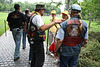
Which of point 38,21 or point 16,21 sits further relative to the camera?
point 16,21

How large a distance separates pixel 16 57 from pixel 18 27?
1298mm

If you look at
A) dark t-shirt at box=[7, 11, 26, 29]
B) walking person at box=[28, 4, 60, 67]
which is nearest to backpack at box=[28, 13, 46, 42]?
walking person at box=[28, 4, 60, 67]

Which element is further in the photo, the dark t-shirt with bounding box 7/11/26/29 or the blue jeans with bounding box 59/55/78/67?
the dark t-shirt with bounding box 7/11/26/29

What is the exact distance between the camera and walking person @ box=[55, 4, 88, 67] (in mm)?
2541

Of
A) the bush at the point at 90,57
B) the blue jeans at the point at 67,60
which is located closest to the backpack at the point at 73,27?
the blue jeans at the point at 67,60

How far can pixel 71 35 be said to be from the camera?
2590 millimetres

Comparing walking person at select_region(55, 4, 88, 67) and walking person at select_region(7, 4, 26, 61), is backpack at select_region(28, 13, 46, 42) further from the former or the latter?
walking person at select_region(7, 4, 26, 61)

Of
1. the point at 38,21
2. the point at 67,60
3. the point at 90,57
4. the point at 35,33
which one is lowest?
the point at 90,57

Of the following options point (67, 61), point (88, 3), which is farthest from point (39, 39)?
point (88, 3)

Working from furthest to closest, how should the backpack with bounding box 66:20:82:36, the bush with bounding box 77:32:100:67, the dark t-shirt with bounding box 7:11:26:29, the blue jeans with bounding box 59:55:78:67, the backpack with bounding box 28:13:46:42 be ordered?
the dark t-shirt with bounding box 7:11:26:29
the bush with bounding box 77:32:100:67
the backpack with bounding box 28:13:46:42
the blue jeans with bounding box 59:55:78:67
the backpack with bounding box 66:20:82:36

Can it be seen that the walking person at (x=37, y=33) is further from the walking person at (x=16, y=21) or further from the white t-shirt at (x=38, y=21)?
the walking person at (x=16, y=21)

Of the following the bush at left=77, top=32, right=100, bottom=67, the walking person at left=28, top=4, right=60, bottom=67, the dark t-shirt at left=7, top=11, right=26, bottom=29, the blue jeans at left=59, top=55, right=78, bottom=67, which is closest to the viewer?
the blue jeans at left=59, top=55, right=78, bottom=67

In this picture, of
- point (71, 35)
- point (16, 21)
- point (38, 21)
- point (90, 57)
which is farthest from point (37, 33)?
point (90, 57)

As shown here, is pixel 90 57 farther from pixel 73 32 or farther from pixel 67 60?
pixel 73 32
